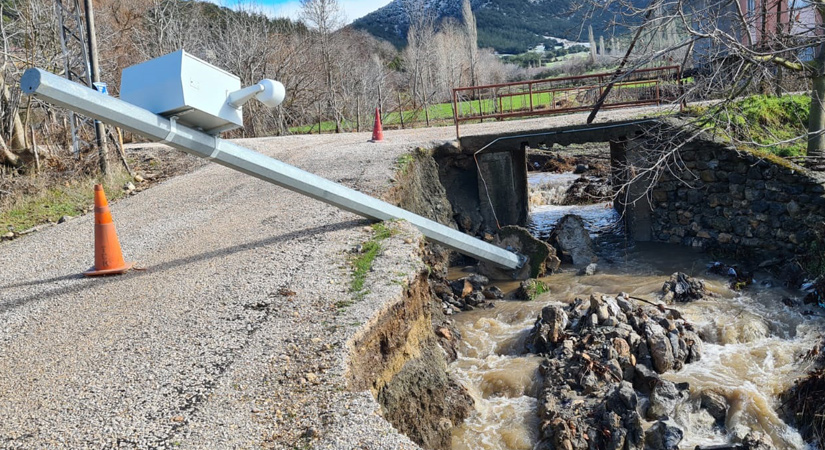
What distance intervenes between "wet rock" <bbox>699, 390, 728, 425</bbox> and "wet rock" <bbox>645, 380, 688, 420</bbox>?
21 centimetres

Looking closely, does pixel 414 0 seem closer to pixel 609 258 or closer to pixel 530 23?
pixel 609 258

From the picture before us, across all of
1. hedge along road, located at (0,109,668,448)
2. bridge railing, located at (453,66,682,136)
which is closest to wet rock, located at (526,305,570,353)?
hedge along road, located at (0,109,668,448)

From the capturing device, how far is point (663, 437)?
22.7 feet

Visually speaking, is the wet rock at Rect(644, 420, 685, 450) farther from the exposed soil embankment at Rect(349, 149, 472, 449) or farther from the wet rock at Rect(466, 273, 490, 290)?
the wet rock at Rect(466, 273, 490, 290)

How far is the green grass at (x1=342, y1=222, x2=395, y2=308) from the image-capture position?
6.99 m

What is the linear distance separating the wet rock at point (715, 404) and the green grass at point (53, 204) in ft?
35.8

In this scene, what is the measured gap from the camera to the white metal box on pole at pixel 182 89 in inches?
243

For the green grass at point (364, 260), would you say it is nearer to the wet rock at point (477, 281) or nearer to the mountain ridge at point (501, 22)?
the wet rock at point (477, 281)

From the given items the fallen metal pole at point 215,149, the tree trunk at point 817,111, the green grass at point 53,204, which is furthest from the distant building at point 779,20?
the green grass at point 53,204

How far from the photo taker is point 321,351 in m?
5.79

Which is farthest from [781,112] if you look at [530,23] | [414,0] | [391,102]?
[530,23]

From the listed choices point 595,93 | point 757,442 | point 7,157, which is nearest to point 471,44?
point 595,93

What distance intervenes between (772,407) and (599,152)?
54.7ft

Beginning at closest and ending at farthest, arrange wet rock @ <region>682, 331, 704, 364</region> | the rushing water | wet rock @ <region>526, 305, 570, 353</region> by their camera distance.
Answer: the rushing water
wet rock @ <region>682, 331, 704, 364</region>
wet rock @ <region>526, 305, 570, 353</region>
